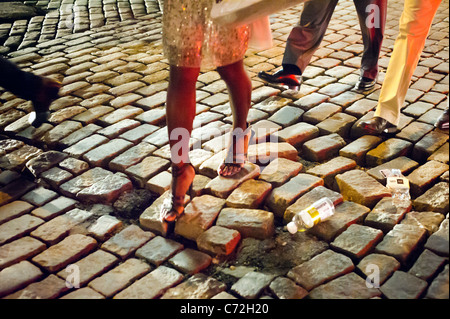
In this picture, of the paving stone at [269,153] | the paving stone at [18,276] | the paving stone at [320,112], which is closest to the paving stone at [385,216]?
the paving stone at [269,153]

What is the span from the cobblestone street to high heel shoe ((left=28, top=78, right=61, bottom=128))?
9cm

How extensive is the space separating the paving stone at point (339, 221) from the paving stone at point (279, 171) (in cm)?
41

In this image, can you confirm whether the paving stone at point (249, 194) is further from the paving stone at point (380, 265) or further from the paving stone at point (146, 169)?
the paving stone at point (380, 265)

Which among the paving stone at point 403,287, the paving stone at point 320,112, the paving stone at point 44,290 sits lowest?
the paving stone at point 44,290

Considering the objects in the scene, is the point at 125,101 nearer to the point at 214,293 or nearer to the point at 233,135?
the point at 233,135

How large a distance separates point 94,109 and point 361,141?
86.2 inches

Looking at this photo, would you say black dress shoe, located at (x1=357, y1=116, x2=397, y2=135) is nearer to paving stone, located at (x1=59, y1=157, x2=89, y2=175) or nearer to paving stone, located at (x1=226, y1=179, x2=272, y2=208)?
paving stone, located at (x1=226, y1=179, x2=272, y2=208)

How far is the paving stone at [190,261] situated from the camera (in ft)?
6.87

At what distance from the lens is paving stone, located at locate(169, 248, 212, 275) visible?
209cm

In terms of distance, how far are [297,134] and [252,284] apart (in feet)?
4.64

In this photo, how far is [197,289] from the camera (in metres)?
1.97

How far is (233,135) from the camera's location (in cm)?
265

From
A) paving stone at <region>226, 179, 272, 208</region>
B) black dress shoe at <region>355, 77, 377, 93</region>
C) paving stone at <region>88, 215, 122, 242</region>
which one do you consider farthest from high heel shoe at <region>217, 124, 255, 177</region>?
black dress shoe at <region>355, 77, 377, 93</region>

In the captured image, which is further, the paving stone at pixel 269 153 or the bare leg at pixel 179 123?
the paving stone at pixel 269 153
